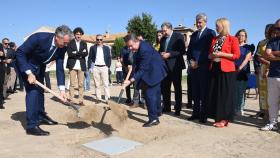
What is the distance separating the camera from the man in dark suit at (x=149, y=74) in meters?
6.46

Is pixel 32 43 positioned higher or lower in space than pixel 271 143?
higher

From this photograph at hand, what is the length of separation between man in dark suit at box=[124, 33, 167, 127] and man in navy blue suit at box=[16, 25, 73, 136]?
1.24 metres

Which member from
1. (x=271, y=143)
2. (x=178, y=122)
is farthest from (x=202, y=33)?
(x=271, y=143)

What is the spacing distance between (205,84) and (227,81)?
0.63 m

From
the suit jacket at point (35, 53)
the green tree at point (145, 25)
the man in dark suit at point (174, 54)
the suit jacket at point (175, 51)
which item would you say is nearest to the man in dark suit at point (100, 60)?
the man in dark suit at point (174, 54)

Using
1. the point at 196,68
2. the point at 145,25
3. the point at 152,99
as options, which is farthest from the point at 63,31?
the point at 145,25

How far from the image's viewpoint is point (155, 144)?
5.30 m

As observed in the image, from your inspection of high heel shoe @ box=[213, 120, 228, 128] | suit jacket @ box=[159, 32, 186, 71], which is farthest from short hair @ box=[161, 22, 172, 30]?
high heel shoe @ box=[213, 120, 228, 128]

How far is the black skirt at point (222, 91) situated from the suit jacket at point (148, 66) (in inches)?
39.5

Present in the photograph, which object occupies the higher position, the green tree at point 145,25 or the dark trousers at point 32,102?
the green tree at point 145,25

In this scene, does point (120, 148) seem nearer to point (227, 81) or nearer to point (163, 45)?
point (227, 81)

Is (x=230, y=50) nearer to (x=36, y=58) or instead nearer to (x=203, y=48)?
(x=203, y=48)

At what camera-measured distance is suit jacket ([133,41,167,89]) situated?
21.2 feet

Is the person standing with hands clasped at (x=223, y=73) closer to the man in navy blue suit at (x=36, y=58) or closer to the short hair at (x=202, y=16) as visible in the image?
the short hair at (x=202, y=16)
